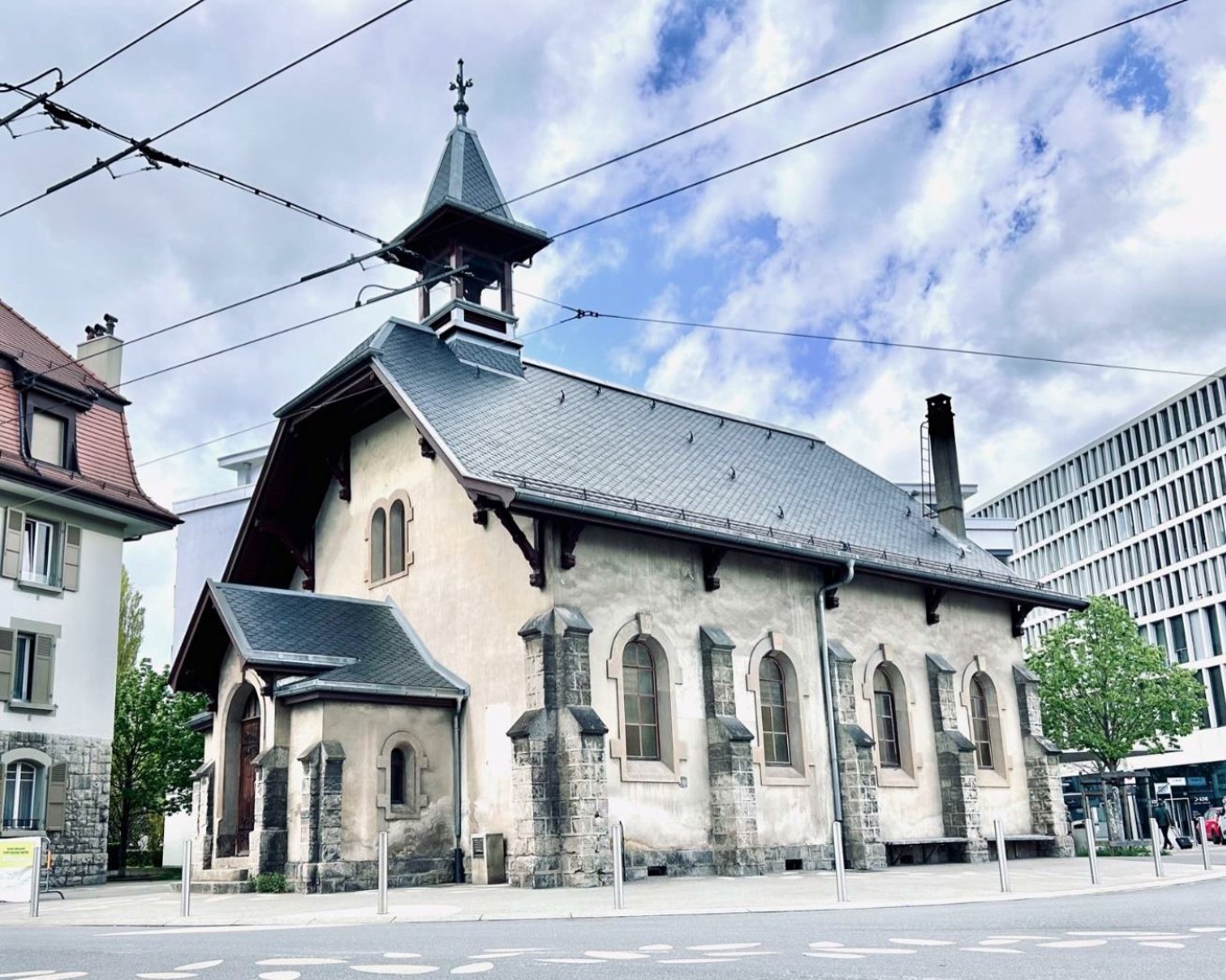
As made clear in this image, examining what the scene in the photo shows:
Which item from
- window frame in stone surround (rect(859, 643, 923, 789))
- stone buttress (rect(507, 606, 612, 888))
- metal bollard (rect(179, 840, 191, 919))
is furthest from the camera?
window frame in stone surround (rect(859, 643, 923, 789))

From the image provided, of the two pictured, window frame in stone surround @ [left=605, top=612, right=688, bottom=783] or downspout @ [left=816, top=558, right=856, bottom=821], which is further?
downspout @ [left=816, top=558, right=856, bottom=821]

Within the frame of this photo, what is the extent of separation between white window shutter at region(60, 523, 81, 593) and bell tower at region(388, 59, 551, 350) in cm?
970

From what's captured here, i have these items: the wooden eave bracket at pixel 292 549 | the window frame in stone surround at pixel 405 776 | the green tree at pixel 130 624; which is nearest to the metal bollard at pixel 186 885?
the window frame in stone surround at pixel 405 776

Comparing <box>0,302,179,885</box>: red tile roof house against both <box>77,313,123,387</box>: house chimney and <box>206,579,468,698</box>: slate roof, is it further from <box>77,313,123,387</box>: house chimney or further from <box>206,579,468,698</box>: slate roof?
<box>206,579,468,698</box>: slate roof

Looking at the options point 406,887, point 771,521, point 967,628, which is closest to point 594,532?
point 771,521

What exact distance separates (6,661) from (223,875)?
30.5 ft

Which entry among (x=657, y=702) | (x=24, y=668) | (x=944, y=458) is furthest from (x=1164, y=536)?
(x=24, y=668)

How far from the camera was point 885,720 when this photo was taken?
26797 mm

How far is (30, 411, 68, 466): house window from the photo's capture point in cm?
2834

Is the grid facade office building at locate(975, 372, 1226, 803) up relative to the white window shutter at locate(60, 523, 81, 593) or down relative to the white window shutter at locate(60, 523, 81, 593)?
up

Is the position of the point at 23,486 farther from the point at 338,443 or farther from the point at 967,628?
the point at 967,628

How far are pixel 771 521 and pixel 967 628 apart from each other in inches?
265

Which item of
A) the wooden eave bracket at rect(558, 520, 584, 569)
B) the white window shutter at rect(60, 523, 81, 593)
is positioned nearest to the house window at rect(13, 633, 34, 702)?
the white window shutter at rect(60, 523, 81, 593)

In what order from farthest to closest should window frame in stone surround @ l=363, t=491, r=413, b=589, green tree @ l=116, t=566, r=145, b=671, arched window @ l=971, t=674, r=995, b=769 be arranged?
green tree @ l=116, t=566, r=145, b=671 < arched window @ l=971, t=674, r=995, b=769 < window frame in stone surround @ l=363, t=491, r=413, b=589
